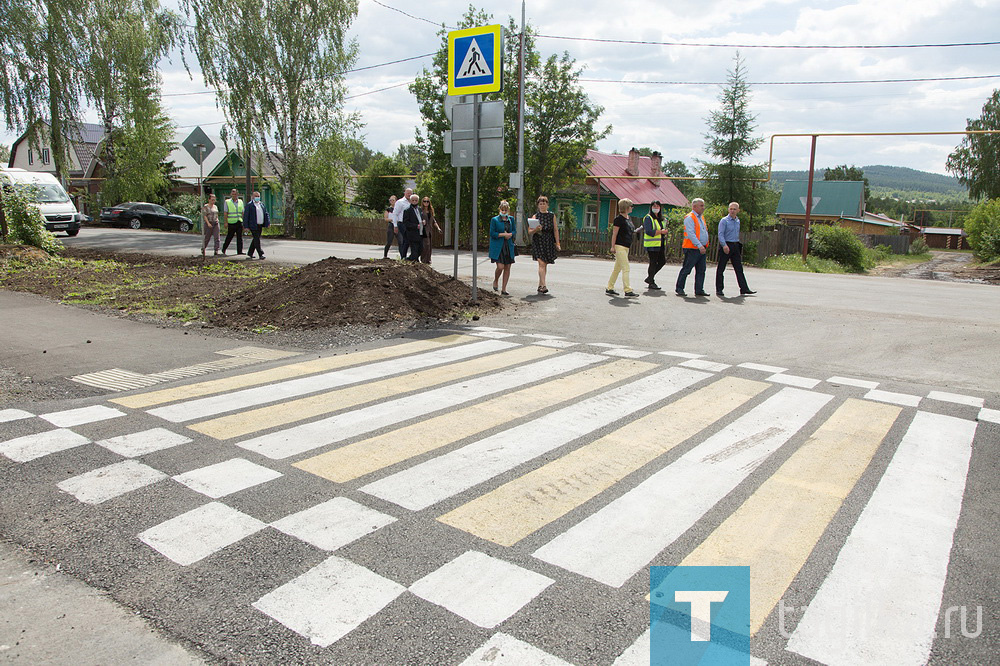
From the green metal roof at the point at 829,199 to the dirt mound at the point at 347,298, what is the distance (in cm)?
7582

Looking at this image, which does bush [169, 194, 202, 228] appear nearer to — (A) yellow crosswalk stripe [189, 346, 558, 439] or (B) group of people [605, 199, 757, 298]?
(B) group of people [605, 199, 757, 298]

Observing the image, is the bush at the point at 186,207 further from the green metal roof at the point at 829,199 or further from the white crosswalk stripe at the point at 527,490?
the green metal roof at the point at 829,199

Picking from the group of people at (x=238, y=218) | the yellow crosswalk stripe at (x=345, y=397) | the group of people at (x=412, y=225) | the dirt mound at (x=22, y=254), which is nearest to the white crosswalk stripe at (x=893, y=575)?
the yellow crosswalk stripe at (x=345, y=397)

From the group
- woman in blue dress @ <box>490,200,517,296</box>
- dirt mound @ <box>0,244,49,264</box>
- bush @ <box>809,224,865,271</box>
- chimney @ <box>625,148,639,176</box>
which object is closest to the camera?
woman in blue dress @ <box>490,200,517,296</box>

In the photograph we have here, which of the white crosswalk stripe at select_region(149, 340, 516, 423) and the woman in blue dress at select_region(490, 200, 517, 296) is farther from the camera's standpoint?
the woman in blue dress at select_region(490, 200, 517, 296)

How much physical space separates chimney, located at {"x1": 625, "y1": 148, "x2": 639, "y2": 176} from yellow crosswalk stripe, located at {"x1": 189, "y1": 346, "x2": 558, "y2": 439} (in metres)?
46.1

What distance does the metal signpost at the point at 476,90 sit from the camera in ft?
32.0

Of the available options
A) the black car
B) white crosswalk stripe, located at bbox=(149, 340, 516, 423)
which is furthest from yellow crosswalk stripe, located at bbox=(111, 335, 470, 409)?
the black car

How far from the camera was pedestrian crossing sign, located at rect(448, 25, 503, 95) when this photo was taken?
9727 mm

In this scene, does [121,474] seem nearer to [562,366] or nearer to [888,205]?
[562,366]

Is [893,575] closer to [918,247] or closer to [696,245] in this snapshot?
[696,245]

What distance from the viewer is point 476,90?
10016mm

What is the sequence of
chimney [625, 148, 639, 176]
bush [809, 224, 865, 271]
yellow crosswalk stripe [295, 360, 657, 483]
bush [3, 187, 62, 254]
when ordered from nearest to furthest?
1. yellow crosswalk stripe [295, 360, 657, 483]
2. bush [3, 187, 62, 254]
3. bush [809, 224, 865, 271]
4. chimney [625, 148, 639, 176]

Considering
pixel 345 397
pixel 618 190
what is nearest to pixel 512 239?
pixel 345 397
